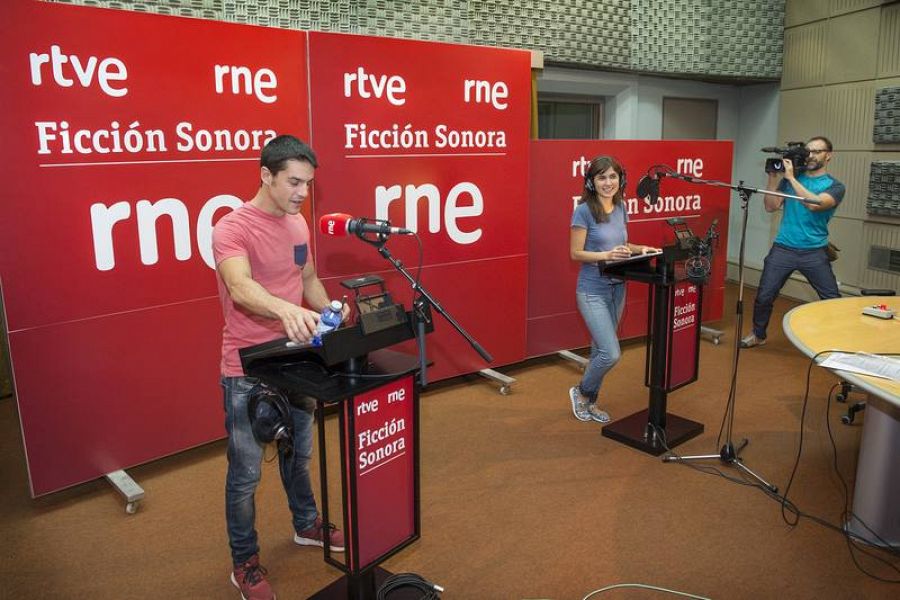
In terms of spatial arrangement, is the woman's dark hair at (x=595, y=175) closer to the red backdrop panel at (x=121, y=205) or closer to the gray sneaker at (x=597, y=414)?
the gray sneaker at (x=597, y=414)

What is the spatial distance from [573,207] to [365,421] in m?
3.47

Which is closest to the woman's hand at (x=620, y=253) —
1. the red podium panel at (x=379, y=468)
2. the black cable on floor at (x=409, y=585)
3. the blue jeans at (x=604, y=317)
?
the blue jeans at (x=604, y=317)

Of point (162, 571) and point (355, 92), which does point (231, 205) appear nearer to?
point (355, 92)

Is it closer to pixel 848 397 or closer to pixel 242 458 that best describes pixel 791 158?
pixel 848 397

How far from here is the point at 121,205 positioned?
10.8ft

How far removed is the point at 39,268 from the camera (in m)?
3.13

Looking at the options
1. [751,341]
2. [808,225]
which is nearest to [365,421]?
[808,225]

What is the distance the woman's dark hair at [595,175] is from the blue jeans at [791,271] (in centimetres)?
211

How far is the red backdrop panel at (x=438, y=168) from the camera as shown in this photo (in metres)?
3.97

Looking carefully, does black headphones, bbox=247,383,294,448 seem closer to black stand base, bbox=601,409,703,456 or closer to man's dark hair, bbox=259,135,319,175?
man's dark hair, bbox=259,135,319,175

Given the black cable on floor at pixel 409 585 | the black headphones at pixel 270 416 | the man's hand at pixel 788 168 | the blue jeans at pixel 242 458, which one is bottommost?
the black cable on floor at pixel 409 585

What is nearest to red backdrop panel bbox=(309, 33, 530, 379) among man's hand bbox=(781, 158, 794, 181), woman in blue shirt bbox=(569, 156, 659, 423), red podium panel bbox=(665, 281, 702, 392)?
woman in blue shirt bbox=(569, 156, 659, 423)

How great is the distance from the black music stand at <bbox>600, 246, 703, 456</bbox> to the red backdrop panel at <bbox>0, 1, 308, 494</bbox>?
1989mm

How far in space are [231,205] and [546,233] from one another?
237 centimetres
